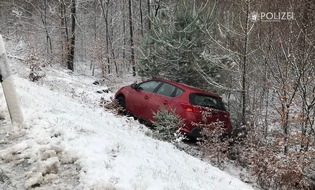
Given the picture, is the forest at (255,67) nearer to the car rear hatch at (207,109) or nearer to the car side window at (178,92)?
the car rear hatch at (207,109)

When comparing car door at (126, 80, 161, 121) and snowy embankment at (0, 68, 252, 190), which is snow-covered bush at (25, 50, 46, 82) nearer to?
car door at (126, 80, 161, 121)

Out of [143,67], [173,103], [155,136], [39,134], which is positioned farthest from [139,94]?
[39,134]

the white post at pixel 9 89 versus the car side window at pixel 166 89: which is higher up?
the white post at pixel 9 89

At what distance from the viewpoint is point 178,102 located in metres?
8.66

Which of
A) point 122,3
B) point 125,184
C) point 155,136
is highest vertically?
point 122,3

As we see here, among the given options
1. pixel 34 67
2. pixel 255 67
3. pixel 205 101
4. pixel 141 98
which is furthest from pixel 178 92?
pixel 34 67

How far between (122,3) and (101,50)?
13945 millimetres

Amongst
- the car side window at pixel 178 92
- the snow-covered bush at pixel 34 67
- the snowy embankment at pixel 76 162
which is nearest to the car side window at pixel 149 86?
the car side window at pixel 178 92

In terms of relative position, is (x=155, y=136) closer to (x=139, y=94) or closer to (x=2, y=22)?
(x=139, y=94)

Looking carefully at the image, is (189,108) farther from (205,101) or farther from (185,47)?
(185,47)

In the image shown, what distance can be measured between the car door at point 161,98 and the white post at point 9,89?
5.01m

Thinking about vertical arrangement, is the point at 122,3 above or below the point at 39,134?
above

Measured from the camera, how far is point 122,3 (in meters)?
35.6

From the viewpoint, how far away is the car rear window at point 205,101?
8695mm
